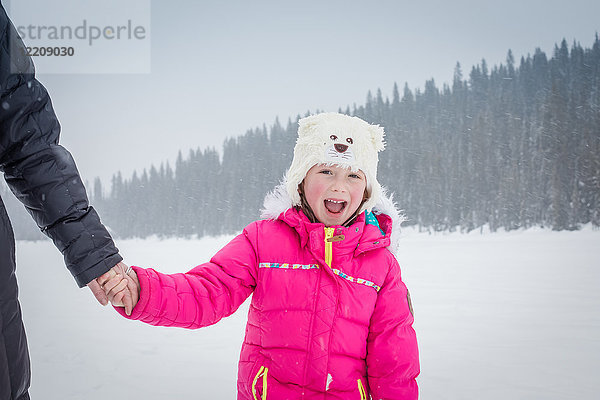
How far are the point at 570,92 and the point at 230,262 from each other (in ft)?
186

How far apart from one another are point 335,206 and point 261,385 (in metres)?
0.91

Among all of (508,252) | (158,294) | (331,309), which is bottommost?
(508,252)

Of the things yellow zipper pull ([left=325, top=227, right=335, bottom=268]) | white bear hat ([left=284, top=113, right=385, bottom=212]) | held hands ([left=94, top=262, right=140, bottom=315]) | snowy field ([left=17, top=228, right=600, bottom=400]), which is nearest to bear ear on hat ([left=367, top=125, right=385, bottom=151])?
white bear hat ([left=284, top=113, right=385, bottom=212])

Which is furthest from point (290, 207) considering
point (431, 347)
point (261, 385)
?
point (431, 347)

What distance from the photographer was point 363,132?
217 cm

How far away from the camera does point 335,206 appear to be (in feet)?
6.60

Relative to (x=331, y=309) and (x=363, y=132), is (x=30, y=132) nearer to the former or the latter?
(x=331, y=309)

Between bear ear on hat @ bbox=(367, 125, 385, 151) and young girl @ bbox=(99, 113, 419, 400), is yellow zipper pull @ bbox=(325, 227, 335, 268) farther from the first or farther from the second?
bear ear on hat @ bbox=(367, 125, 385, 151)

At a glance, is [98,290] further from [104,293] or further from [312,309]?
[312,309]

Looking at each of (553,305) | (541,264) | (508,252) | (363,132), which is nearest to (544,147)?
(508,252)

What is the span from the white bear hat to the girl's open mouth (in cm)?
18

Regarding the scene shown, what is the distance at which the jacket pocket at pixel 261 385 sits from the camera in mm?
1769

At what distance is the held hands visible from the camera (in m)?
1.37

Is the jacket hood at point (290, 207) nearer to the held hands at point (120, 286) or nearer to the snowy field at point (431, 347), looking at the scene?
the held hands at point (120, 286)
